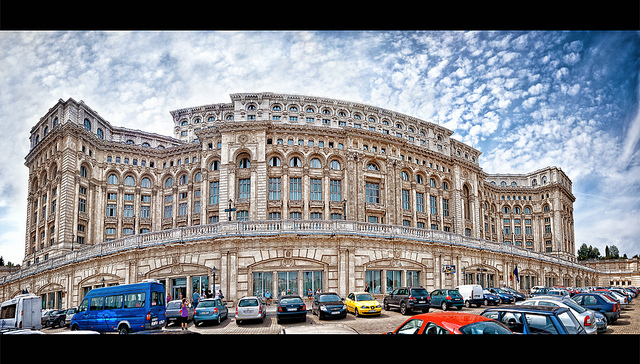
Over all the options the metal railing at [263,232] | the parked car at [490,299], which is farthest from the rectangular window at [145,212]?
the parked car at [490,299]

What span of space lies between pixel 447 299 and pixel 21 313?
26.1m

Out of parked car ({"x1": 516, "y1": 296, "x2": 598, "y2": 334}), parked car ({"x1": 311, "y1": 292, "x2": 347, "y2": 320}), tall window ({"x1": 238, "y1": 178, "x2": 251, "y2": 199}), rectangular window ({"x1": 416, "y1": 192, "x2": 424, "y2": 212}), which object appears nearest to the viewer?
parked car ({"x1": 516, "y1": 296, "x2": 598, "y2": 334})

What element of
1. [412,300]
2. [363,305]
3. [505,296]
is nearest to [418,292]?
[412,300]

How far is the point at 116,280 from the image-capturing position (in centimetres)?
3884

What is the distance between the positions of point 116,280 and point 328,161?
103 feet

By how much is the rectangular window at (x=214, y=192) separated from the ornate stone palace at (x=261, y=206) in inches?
7.9

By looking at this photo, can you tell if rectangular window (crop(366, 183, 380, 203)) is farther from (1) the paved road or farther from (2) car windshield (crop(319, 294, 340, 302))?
(2) car windshield (crop(319, 294, 340, 302))

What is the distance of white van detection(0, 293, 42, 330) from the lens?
26.6m

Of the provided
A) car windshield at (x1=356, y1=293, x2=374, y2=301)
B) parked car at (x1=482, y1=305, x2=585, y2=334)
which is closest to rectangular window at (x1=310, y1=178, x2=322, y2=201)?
car windshield at (x1=356, y1=293, x2=374, y2=301)

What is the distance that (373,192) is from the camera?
210 feet

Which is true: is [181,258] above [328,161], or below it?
below

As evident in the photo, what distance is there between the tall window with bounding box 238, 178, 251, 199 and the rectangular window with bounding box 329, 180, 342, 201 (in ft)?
36.1
